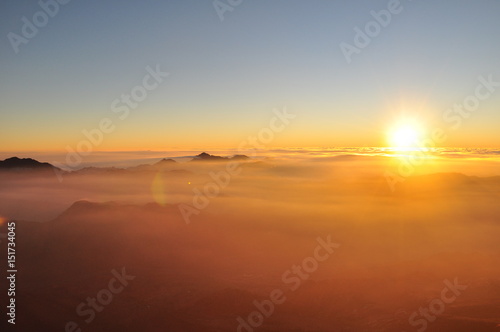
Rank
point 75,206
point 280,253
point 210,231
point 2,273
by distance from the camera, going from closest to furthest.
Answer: point 2,273
point 280,253
point 210,231
point 75,206

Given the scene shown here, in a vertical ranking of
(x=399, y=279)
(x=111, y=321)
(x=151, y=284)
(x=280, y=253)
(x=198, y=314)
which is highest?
(x=280, y=253)

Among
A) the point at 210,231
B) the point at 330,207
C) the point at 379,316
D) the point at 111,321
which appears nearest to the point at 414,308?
the point at 379,316

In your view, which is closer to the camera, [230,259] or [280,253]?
[230,259]

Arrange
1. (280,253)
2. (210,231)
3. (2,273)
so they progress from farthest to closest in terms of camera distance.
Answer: (210,231) → (280,253) → (2,273)

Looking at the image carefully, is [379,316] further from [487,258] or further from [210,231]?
[210,231]

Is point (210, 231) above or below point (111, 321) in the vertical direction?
above

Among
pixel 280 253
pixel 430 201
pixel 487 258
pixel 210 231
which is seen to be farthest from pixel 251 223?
pixel 430 201

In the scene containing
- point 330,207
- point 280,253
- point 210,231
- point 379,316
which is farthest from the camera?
point 330,207

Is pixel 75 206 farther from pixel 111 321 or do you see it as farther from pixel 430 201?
pixel 430 201

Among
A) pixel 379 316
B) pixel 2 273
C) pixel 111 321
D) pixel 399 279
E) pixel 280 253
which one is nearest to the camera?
pixel 111 321
